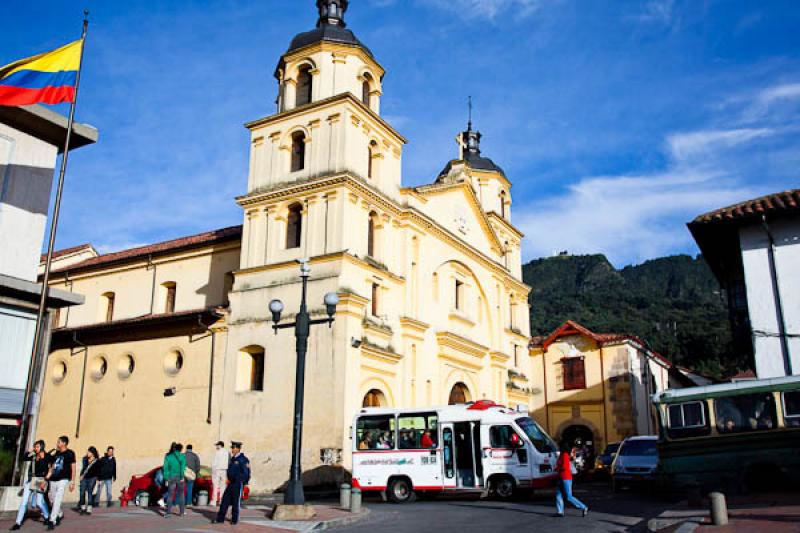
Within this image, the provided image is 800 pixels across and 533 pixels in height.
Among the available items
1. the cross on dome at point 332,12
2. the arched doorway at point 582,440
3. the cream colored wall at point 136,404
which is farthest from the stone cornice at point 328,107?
the arched doorway at point 582,440

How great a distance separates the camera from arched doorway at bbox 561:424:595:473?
36.3 meters

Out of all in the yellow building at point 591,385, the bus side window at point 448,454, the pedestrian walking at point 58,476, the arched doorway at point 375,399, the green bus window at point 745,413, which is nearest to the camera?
the pedestrian walking at point 58,476

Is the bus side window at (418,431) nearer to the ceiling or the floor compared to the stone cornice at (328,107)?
nearer to the floor

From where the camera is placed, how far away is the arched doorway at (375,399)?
26.0 m

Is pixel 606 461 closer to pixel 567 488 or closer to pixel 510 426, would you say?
pixel 510 426

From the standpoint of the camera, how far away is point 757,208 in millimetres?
18031

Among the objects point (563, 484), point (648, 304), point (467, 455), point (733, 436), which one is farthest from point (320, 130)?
point (648, 304)

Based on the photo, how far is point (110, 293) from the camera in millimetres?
34344

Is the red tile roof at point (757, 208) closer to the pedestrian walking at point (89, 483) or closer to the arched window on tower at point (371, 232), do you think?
the arched window on tower at point (371, 232)

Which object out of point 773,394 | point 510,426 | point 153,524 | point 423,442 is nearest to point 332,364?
point 423,442

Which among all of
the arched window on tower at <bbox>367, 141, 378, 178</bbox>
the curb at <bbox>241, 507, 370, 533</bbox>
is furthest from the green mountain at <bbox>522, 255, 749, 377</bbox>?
the curb at <bbox>241, 507, 370, 533</bbox>

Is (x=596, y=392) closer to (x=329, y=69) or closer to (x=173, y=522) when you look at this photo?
(x=329, y=69)

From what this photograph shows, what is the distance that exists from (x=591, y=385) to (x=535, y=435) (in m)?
18.3

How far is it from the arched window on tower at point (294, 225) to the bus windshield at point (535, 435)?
11.0 metres
